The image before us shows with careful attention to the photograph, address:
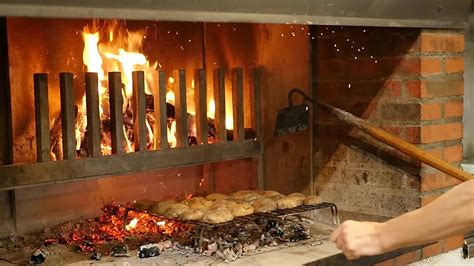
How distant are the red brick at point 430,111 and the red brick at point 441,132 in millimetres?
40

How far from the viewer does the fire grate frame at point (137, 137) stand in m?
2.52

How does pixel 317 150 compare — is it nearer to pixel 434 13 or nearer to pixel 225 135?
pixel 225 135

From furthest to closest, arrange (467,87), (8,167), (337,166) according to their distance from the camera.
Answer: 1. (467,87)
2. (337,166)
3. (8,167)

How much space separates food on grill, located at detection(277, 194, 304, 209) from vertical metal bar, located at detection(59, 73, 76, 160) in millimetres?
818

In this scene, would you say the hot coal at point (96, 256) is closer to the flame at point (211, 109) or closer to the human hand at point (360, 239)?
the flame at point (211, 109)

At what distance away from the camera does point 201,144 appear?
2.99 m

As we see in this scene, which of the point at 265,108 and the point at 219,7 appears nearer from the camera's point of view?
the point at 219,7

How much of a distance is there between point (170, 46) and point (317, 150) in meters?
0.79

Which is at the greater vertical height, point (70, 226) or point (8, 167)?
point (8, 167)

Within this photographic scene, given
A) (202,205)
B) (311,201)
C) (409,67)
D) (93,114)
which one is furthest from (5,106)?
(409,67)

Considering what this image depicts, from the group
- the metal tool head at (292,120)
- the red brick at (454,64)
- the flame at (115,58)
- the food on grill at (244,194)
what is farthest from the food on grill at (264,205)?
the red brick at (454,64)

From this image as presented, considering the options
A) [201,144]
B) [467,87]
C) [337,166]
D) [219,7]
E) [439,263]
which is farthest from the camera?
[467,87]

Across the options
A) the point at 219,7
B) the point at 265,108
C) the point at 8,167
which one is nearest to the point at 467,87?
the point at 265,108

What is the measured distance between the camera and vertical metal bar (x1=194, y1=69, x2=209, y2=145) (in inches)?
118
